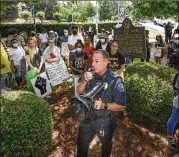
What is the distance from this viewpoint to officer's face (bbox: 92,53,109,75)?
405 cm

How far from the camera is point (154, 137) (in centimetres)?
607

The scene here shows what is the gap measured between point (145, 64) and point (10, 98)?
4.03m

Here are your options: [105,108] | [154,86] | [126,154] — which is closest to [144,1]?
[154,86]

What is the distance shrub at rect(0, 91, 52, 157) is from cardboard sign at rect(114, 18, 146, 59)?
4.47m

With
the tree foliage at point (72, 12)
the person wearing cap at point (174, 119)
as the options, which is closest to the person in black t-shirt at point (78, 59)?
the person wearing cap at point (174, 119)

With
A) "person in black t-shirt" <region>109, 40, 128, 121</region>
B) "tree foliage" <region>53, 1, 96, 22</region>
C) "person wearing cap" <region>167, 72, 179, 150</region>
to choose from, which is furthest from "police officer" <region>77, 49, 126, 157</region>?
"tree foliage" <region>53, 1, 96, 22</region>

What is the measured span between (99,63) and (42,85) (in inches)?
154

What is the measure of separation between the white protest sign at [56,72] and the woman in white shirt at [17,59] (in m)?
0.98

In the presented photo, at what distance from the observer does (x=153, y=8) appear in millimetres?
Result: 8172

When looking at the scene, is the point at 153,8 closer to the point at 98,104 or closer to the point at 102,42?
the point at 102,42

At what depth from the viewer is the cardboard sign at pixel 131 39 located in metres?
8.82

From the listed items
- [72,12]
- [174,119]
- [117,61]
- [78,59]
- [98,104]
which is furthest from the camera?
[72,12]

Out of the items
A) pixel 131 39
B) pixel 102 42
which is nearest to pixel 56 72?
pixel 102 42

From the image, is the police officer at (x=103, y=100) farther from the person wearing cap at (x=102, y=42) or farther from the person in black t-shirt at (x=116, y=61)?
the person wearing cap at (x=102, y=42)
